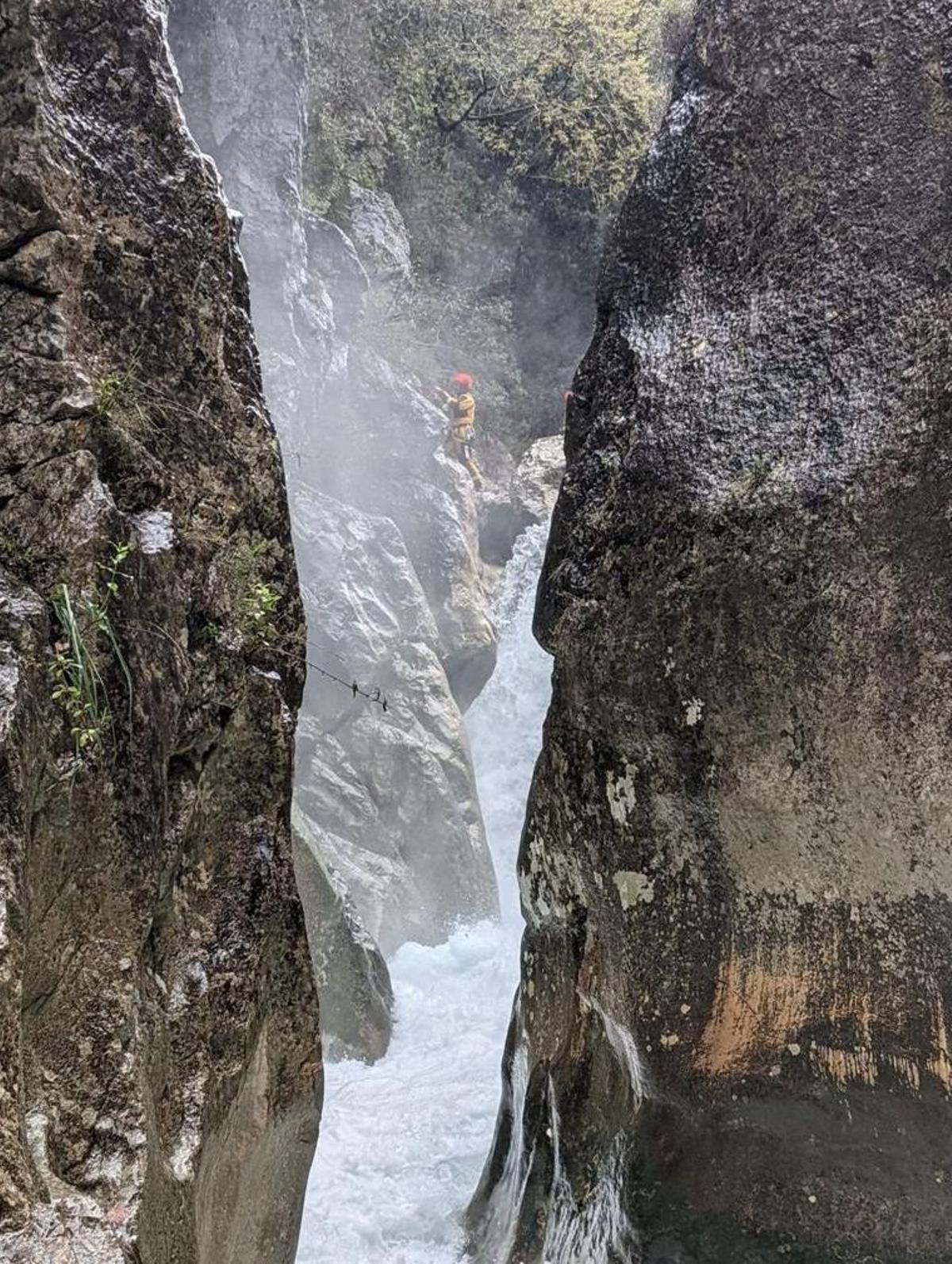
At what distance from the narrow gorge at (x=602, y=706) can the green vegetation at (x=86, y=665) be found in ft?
0.05

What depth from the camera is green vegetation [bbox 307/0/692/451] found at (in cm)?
1658

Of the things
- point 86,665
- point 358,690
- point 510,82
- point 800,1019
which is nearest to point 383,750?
point 358,690

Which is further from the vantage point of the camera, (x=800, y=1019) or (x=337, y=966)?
(x=337, y=966)

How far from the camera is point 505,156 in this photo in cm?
1847

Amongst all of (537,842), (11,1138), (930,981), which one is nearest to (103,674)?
(11,1138)

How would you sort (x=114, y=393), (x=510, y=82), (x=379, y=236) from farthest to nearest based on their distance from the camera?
(x=510, y=82)
(x=379, y=236)
(x=114, y=393)

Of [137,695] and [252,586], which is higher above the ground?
[252,586]

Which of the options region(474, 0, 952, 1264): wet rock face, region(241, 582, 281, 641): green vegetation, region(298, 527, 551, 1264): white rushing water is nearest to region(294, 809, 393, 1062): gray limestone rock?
region(298, 527, 551, 1264): white rushing water

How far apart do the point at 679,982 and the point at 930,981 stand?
110 centimetres

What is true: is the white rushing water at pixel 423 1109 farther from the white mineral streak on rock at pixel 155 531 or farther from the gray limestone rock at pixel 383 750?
the white mineral streak on rock at pixel 155 531

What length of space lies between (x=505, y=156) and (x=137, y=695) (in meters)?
17.6

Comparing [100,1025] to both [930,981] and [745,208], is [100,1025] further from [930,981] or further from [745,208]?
[745,208]

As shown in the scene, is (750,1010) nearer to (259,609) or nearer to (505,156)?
(259,609)

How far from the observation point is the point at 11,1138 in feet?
7.34
